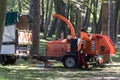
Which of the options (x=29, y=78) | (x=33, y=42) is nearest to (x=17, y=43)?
(x=33, y=42)

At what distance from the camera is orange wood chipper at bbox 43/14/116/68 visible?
20.3 m

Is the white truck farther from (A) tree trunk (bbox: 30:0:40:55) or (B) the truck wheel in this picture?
(B) the truck wheel

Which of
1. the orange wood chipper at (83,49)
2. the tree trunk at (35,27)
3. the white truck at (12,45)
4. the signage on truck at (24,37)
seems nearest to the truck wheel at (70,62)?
the orange wood chipper at (83,49)

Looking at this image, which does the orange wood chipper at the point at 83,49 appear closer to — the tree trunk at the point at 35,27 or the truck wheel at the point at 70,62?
the truck wheel at the point at 70,62

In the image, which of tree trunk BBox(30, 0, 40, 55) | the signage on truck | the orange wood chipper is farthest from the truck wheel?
tree trunk BBox(30, 0, 40, 55)

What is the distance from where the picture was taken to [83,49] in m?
20.6

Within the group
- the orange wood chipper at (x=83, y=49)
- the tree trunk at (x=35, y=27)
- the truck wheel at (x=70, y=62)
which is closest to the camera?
the orange wood chipper at (x=83, y=49)

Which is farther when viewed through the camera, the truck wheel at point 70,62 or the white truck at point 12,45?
the white truck at point 12,45

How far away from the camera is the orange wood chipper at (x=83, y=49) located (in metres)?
20.3

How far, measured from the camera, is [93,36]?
2044cm

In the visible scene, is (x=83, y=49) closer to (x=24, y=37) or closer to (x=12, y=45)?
(x=12, y=45)

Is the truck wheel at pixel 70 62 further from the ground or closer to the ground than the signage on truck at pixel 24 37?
closer to the ground

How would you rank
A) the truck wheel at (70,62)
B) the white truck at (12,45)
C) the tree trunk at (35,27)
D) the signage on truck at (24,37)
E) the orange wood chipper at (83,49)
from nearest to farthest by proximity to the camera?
the orange wood chipper at (83,49) < the truck wheel at (70,62) < the white truck at (12,45) < the signage on truck at (24,37) < the tree trunk at (35,27)

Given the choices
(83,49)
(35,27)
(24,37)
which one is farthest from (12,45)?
(83,49)
